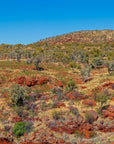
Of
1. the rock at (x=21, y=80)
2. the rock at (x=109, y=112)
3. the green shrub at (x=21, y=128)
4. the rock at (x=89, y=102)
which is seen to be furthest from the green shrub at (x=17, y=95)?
the rock at (x=109, y=112)

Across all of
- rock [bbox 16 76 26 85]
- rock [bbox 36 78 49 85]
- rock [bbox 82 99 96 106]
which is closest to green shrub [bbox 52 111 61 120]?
rock [bbox 82 99 96 106]

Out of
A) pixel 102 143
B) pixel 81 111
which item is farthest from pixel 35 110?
pixel 102 143

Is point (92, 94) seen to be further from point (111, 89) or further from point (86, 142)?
point (86, 142)

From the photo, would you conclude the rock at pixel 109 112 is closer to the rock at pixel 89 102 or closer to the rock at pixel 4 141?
the rock at pixel 89 102

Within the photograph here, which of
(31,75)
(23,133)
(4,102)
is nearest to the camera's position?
(23,133)

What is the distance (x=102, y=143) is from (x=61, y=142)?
161 inches

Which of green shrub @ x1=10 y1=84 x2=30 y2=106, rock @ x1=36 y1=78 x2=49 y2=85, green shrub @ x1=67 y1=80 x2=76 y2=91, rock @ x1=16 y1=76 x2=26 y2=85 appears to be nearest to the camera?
green shrub @ x1=10 y1=84 x2=30 y2=106

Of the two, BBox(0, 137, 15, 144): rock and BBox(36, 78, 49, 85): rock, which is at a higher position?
BBox(36, 78, 49, 85): rock

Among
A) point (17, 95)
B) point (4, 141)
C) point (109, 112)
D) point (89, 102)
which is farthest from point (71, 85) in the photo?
point (4, 141)

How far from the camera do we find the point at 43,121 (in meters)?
16.8

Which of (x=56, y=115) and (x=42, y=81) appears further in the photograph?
(x=42, y=81)

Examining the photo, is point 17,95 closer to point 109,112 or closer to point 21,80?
point 21,80

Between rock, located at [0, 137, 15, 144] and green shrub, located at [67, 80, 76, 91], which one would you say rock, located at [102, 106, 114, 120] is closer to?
green shrub, located at [67, 80, 76, 91]

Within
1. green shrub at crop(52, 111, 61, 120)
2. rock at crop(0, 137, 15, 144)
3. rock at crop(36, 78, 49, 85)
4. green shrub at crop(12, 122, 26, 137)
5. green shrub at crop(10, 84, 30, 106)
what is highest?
rock at crop(36, 78, 49, 85)
